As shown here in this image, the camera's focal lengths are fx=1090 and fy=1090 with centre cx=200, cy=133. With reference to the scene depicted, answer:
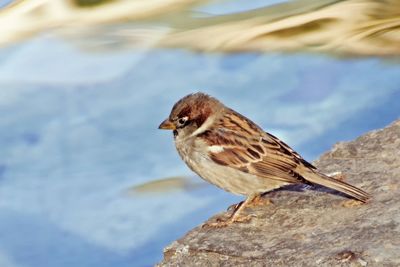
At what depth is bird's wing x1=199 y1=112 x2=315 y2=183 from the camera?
14.5 ft

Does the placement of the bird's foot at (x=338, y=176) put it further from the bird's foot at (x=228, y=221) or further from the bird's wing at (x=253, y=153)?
the bird's foot at (x=228, y=221)

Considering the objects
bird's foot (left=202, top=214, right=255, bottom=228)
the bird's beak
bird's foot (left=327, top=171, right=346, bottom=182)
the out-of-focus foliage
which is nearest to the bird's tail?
bird's foot (left=327, top=171, right=346, bottom=182)

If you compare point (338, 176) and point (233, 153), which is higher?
point (233, 153)

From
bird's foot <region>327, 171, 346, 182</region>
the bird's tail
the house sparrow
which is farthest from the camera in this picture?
bird's foot <region>327, 171, 346, 182</region>

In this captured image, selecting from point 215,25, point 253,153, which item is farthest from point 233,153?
point 215,25

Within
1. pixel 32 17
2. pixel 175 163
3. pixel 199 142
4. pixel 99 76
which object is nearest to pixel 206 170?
pixel 199 142

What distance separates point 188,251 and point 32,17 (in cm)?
325

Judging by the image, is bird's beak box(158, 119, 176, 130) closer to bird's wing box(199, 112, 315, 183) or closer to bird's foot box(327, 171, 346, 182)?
bird's wing box(199, 112, 315, 183)

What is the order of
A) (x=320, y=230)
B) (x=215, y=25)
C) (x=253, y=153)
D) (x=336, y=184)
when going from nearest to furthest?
(x=320, y=230) → (x=336, y=184) → (x=253, y=153) → (x=215, y=25)

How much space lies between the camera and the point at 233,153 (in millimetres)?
→ 4496

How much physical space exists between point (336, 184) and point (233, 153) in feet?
1.56

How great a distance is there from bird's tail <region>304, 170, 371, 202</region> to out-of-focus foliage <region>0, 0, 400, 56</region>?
2194mm

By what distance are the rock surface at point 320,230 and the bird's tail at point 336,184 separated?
0.04 m

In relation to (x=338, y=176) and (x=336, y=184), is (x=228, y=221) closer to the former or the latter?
(x=336, y=184)
